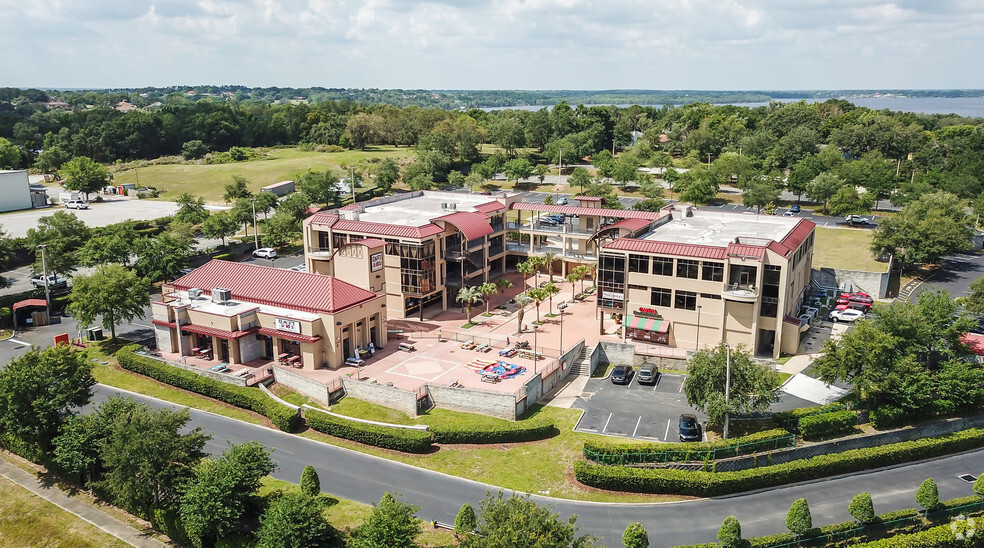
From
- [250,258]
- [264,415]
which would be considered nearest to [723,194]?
[250,258]

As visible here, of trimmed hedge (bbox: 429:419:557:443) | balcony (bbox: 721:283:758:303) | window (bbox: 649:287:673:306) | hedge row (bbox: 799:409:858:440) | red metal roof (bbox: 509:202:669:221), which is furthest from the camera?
red metal roof (bbox: 509:202:669:221)

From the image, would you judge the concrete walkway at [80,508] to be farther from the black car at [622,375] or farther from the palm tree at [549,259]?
the palm tree at [549,259]

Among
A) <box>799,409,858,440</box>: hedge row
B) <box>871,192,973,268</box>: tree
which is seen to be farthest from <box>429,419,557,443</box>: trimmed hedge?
<box>871,192,973,268</box>: tree

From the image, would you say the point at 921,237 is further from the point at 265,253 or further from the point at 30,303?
the point at 30,303

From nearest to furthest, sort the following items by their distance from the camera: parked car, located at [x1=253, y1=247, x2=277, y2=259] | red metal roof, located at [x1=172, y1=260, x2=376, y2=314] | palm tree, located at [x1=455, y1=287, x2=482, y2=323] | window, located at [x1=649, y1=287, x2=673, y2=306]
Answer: red metal roof, located at [x1=172, y1=260, x2=376, y2=314]
window, located at [x1=649, y1=287, x2=673, y2=306]
palm tree, located at [x1=455, y1=287, x2=482, y2=323]
parked car, located at [x1=253, y1=247, x2=277, y2=259]

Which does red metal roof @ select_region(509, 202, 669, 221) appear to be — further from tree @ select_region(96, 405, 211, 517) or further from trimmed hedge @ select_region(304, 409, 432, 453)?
tree @ select_region(96, 405, 211, 517)

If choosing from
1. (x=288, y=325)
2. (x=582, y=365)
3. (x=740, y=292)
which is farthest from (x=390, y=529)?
(x=740, y=292)

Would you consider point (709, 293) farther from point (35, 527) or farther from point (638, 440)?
point (35, 527)
